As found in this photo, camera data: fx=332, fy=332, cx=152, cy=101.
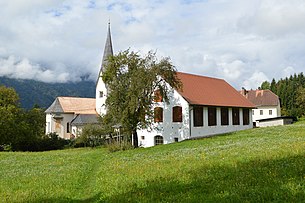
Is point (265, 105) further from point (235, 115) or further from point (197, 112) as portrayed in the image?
point (197, 112)

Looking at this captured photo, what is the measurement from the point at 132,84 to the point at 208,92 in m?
Result: 14.4

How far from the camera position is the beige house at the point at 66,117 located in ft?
207

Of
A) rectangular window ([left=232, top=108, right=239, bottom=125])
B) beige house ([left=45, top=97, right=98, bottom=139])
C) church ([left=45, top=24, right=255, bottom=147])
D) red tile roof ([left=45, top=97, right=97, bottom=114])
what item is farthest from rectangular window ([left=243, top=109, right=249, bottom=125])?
red tile roof ([left=45, top=97, right=97, bottom=114])

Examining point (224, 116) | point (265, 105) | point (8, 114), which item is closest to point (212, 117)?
point (224, 116)

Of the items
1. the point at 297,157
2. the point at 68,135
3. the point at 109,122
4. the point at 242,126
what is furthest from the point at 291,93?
the point at 297,157

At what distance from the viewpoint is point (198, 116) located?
36906 mm

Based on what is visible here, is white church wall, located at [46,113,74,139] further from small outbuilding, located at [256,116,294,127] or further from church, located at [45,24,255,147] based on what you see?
small outbuilding, located at [256,116,294,127]

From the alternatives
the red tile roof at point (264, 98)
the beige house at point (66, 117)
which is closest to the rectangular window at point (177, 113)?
the beige house at point (66, 117)

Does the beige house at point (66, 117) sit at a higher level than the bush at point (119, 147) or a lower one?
higher

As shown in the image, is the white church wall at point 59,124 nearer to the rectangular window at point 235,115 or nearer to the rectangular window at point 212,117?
the rectangular window at point 235,115

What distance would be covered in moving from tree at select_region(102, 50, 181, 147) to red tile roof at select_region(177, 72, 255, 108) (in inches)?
243

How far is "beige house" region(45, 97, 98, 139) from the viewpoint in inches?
2480

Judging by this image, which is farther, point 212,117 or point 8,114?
point 8,114

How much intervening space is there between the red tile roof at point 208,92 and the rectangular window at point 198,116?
64cm
